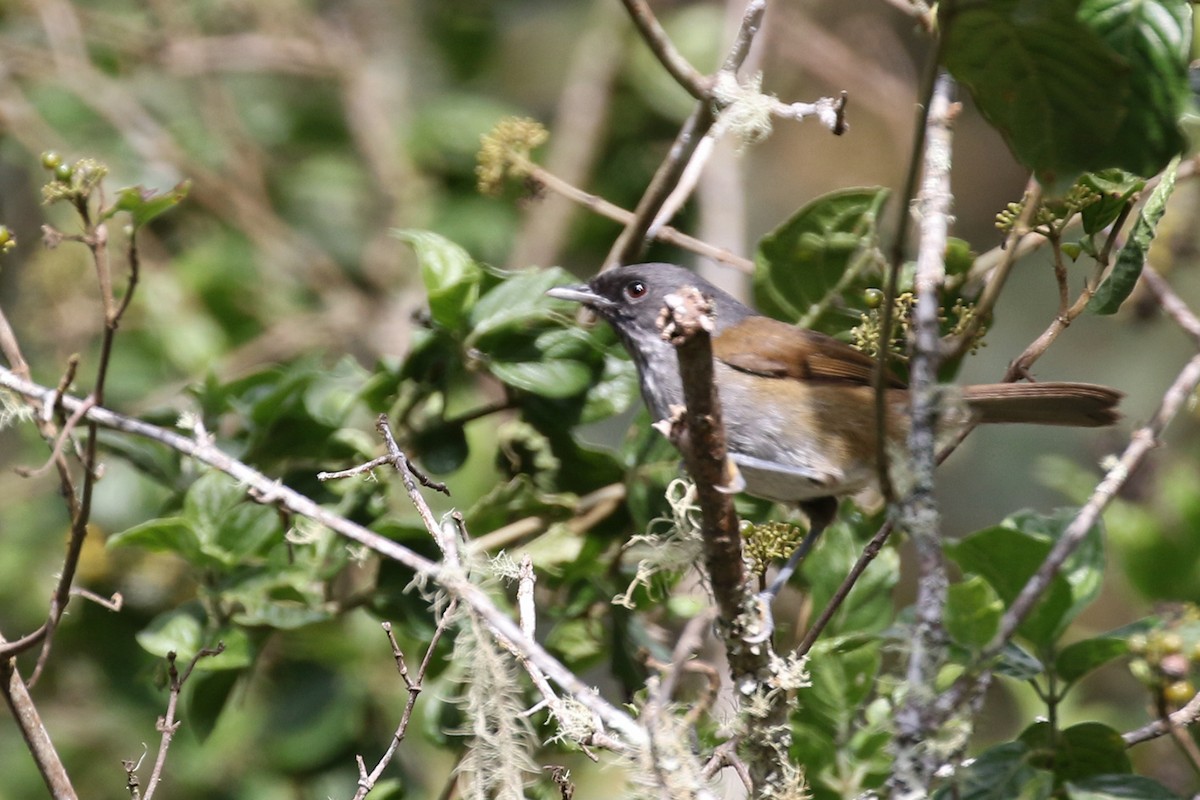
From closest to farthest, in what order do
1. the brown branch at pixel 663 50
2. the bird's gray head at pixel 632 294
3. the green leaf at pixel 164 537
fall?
1. the green leaf at pixel 164 537
2. the brown branch at pixel 663 50
3. the bird's gray head at pixel 632 294

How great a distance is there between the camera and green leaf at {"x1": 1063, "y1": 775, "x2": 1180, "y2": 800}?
2.45 meters

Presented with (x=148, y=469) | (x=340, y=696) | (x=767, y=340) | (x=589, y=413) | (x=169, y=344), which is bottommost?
(x=340, y=696)

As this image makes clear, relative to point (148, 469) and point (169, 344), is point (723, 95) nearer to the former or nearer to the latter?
point (148, 469)

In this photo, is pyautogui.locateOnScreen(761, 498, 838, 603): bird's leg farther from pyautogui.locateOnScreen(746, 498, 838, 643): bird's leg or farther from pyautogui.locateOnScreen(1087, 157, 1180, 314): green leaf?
pyautogui.locateOnScreen(1087, 157, 1180, 314): green leaf

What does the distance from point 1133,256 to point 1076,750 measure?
3.44ft

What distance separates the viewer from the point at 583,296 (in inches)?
136

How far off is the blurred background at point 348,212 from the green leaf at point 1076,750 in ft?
4.22

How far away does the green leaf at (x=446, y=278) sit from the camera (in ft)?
9.91

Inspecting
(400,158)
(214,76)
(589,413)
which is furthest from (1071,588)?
(214,76)

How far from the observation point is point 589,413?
322 centimetres

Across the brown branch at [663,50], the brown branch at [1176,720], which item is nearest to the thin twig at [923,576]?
the brown branch at [1176,720]

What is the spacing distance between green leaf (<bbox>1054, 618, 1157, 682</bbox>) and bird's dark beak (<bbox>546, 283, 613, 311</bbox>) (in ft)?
5.09

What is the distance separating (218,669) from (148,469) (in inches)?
26.5

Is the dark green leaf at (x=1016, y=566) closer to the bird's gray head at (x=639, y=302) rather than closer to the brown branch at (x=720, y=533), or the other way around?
the brown branch at (x=720, y=533)
